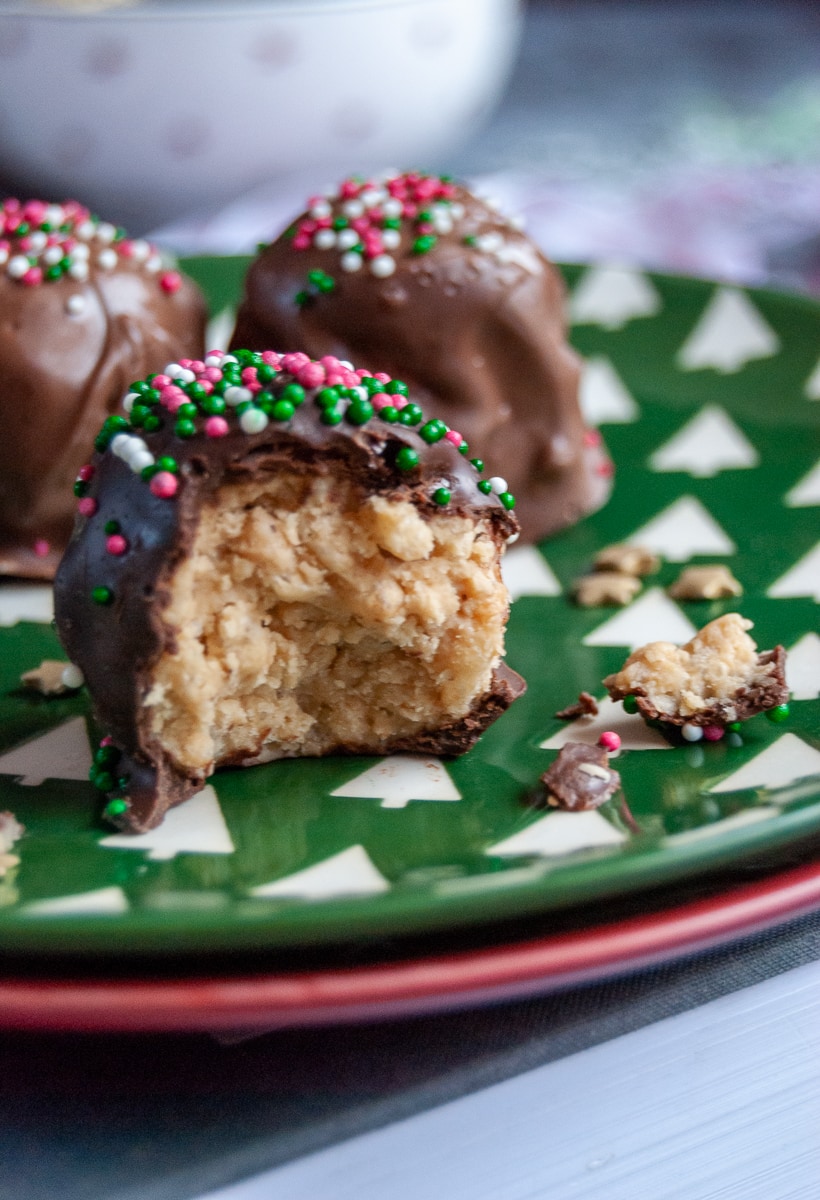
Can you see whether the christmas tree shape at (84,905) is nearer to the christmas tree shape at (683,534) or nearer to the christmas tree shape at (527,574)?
the christmas tree shape at (527,574)

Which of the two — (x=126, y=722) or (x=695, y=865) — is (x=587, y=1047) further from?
(x=126, y=722)

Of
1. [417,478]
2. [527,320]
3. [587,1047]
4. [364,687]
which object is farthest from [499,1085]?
[527,320]

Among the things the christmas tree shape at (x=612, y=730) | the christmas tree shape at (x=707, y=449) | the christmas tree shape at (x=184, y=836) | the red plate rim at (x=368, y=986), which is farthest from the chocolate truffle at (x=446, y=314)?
the red plate rim at (x=368, y=986)

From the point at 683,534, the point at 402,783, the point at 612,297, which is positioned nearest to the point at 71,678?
the point at 402,783

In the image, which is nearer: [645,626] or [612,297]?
[645,626]

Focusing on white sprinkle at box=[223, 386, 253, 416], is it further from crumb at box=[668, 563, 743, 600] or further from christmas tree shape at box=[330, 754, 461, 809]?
crumb at box=[668, 563, 743, 600]

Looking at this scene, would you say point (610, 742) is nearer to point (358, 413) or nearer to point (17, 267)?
point (358, 413)
